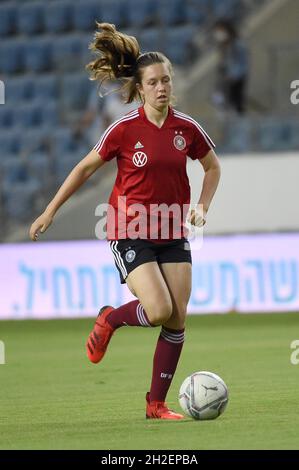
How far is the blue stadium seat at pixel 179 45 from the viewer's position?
63.6 feet

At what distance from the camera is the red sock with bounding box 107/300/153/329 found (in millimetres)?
8039

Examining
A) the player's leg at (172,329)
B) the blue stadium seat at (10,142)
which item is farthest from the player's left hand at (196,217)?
the blue stadium seat at (10,142)

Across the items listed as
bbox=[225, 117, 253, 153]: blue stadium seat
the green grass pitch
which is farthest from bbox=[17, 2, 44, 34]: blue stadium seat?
the green grass pitch

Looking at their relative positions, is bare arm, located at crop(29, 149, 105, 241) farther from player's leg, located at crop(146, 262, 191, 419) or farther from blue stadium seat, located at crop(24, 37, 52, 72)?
blue stadium seat, located at crop(24, 37, 52, 72)

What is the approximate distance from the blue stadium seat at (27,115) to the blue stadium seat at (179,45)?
2.30 meters

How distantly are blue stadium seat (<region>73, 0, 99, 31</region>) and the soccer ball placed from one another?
14.2 meters

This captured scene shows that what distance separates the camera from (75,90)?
773 inches

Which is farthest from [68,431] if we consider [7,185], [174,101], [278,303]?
[7,185]

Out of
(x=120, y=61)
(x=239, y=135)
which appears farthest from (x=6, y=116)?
(x=120, y=61)

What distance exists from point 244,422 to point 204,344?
5680 millimetres

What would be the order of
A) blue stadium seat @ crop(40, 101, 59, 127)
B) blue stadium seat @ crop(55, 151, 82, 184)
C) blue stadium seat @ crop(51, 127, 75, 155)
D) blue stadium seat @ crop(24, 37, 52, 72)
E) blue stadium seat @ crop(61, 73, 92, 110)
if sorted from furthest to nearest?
blue stadium seat @ crop(24, 37, 52, 72) < blue stadium seat @ crop(40, 101, 59, 127) < blue stadium seat @ crop(61, 73, 92, 110) < blue stadium seat @ crop(51, 127, 75, 155) < blue stadium seat @ crop(55, 151, 82, 184)

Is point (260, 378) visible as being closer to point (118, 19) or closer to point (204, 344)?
point (204, 344)

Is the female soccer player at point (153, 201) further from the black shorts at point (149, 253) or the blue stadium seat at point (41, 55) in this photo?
the blue stadium seat at point (41, 55)
